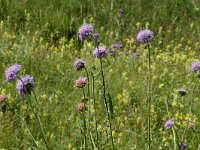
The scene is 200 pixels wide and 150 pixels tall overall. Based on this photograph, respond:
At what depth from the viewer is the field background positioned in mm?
2584

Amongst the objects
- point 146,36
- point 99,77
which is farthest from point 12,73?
point 99,77

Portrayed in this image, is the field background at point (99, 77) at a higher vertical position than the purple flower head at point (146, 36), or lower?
higher

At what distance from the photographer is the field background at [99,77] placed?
2584 mm

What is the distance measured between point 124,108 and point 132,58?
1.24m

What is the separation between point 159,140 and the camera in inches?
107

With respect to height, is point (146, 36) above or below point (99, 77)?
below

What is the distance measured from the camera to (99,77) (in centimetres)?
357

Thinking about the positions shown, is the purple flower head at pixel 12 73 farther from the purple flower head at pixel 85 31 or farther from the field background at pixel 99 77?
the purple flower head at pixel 85 31

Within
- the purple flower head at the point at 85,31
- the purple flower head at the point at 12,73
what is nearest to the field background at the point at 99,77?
the purple flower head at the point at 12,73

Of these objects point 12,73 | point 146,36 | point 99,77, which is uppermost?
point 99,77

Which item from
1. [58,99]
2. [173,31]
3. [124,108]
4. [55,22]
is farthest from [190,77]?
[173,31]

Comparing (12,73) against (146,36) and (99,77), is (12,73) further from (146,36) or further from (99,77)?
(99,77)

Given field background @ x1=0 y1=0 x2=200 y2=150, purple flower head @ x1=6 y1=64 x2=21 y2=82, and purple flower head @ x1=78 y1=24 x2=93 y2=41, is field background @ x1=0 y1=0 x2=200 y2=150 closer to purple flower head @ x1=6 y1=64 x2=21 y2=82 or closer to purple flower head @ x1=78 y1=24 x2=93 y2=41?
purple flower head @ x1=6 y1=64 x2=21 y2=82

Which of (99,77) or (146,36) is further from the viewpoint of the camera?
(99,77)
